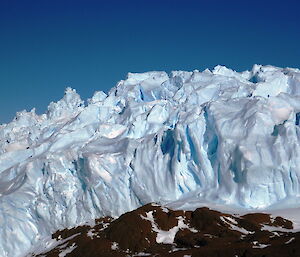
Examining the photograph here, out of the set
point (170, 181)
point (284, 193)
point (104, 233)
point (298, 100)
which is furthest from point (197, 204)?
point (298, 100)

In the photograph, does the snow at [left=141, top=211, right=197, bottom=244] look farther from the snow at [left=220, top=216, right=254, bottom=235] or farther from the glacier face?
the glacier face

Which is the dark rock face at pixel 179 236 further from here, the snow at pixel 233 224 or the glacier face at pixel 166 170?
the glacier face at pixel 166 170

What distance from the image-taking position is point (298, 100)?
116 m

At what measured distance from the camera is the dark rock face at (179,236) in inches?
2494

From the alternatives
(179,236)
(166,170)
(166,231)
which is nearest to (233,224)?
(179,236)

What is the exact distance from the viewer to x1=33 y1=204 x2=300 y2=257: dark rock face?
63.3 meters

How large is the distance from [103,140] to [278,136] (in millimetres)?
45977

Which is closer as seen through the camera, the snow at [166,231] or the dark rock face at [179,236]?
the dark rock face at [179,236]

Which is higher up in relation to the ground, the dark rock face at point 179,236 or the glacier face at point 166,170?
the glacier face at point 166,170

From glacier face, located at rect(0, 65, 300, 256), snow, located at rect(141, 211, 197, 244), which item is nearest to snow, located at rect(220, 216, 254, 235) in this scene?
snow, located at rect(141, 211, 197, 244)

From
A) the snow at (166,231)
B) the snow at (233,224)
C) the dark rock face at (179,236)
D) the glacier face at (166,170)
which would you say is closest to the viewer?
the dark rock face at (179,236)

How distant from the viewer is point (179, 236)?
72.6 m

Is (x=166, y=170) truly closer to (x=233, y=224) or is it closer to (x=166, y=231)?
(x=166, y=231)

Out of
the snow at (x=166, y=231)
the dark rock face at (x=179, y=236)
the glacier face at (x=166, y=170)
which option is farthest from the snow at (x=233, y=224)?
the glacier face at (x=166, y=170)
